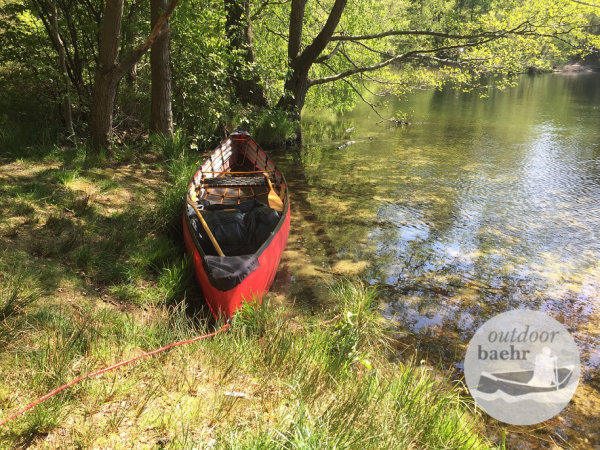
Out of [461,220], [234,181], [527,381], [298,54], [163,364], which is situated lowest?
[527,381]

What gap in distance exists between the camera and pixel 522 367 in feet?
11.5

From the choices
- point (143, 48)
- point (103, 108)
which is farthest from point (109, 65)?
point (143, 48)

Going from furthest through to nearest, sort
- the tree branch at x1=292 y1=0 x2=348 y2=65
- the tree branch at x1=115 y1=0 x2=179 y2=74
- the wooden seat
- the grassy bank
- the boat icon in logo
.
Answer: the tree branch at x1=292 y1=0 x2=348 y2=65 → the wooden seat → the tree branch at x1=115 y1=0 x2=179 y2=74 → the boat icon in logo → the grassy bank

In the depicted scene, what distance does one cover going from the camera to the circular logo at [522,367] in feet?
10.4

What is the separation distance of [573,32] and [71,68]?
1000 cm

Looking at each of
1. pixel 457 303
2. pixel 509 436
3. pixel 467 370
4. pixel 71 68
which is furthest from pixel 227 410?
pixel 71 68

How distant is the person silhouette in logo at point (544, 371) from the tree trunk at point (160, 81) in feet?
23.6

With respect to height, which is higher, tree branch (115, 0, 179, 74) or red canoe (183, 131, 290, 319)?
tree branch (115, 0, 179, 74)

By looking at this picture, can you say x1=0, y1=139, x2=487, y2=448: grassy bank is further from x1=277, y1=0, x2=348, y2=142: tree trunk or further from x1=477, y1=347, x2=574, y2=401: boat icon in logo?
x1=277, y1=0, x2=348, y2=142: tree trunk

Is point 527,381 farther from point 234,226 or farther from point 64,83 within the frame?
point 64,83

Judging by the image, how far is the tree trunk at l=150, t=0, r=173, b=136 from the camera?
7145 millimetres

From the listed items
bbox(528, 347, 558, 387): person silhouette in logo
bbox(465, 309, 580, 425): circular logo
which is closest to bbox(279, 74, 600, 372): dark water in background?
bbox(465, 309, 580, 425): circular logo

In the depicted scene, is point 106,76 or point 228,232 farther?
point 106,76

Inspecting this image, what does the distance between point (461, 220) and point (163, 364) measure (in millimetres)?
5977
